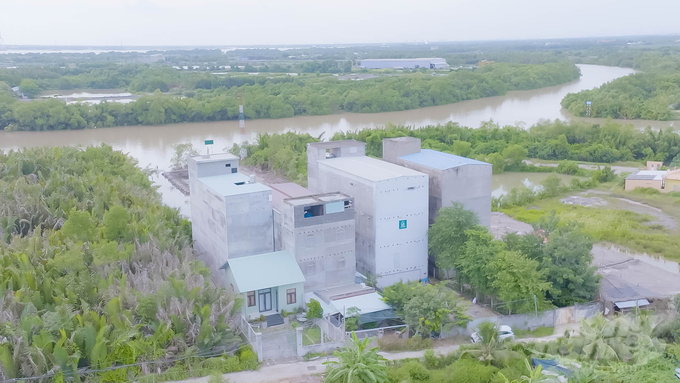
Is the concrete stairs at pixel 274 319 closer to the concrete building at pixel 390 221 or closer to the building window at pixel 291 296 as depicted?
the building window at pixel 291 296

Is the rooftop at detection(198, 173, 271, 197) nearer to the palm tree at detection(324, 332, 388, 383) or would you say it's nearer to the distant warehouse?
the palm tree at detection(324, 332, 388, 383)

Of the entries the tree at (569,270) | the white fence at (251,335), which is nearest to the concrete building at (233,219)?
the white fence at (251,335)

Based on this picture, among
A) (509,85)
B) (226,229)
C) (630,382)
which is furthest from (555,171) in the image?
(509,85)

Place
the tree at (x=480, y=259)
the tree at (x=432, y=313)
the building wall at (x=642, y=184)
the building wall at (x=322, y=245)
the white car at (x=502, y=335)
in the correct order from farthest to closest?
the building wall at (x=642, y=184) < the building wall at (x=322, y=245) < the tree at (x=480, y=259) < the tree at (x=432, y=313) < the white car at (x=502, y=335)

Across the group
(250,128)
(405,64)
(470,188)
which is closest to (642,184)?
(470,188)

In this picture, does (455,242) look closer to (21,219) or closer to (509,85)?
(21,219)

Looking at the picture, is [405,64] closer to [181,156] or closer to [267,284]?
[181,156]

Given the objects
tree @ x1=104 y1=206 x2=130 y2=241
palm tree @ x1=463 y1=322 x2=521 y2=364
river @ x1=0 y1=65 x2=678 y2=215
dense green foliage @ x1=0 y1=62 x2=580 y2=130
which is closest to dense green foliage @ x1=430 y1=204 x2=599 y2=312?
palm tree @ x1=463 y1=322 x2=521 y2=364
